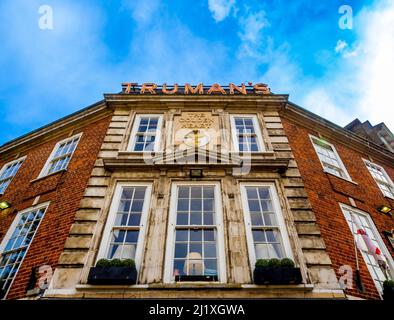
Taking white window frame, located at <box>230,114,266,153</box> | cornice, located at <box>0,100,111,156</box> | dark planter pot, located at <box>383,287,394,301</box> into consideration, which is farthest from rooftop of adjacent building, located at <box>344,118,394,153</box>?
cornice, located at <box>0,100,111,156</box>

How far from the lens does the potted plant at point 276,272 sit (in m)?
5.84

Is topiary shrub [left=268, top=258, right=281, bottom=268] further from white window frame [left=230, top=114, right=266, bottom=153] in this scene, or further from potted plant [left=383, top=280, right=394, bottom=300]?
white window frame [left=230, top=114, right=266, bottom=153]

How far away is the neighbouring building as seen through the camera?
622cm

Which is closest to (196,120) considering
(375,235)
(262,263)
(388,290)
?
(262,263)

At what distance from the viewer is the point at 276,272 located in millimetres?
5945

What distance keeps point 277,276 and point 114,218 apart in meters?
4.32

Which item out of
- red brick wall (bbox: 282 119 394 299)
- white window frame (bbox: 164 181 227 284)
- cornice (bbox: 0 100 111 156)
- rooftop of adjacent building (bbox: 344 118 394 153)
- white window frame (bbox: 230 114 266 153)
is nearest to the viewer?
white window frame (bbox: 164 181 227 284)

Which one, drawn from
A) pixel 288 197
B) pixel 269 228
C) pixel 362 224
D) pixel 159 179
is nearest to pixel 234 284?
pixel 269 228

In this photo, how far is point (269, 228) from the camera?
7180mm

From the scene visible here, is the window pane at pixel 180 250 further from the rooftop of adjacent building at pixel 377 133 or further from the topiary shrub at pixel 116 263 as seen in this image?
the rooftop of adjacent building at pixel 377 133

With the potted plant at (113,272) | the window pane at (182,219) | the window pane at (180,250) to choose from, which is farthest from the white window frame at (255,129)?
the potted plant at (113,272)

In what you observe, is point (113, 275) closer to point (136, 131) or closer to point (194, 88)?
point (136, 131)

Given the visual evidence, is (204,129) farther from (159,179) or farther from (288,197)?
(288,197)

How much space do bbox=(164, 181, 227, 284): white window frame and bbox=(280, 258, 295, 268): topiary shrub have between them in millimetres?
1304
